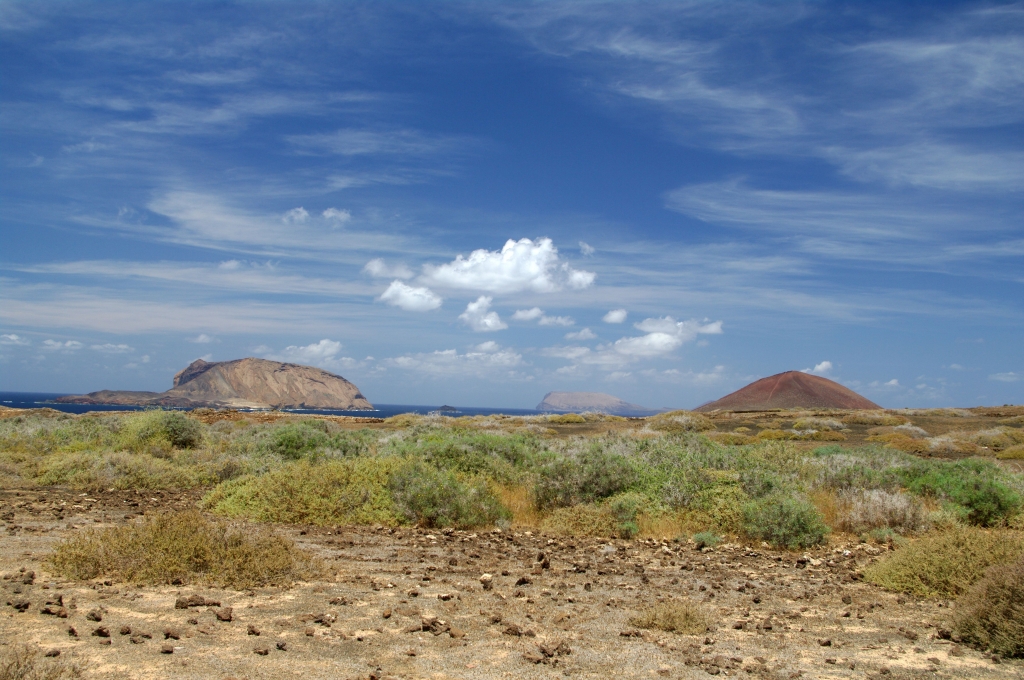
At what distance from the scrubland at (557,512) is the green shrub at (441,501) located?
3cm

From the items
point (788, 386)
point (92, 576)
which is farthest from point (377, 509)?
point (788, 386)

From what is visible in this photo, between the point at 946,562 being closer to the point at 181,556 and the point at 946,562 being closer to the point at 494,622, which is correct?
the point at 494,622

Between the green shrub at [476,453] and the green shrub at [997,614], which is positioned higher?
the green shrub at [476,453]

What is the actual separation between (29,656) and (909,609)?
7.75 metres

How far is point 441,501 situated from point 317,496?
2.22 m

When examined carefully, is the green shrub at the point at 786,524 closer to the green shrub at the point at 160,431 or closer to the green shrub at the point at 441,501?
the green shrub at the point at 441,501

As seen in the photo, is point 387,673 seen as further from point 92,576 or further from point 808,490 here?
point 808,490

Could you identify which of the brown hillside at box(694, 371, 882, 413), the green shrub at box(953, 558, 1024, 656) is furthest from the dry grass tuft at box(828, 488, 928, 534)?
the brown hillside at box(694, 371, 882, 413)

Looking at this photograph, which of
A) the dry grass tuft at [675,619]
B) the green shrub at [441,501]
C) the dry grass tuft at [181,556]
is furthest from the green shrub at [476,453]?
the dry grass tuft at [675,619]

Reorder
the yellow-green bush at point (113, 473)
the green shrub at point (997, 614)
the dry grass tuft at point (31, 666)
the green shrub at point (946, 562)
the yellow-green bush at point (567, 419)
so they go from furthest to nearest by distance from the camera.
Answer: the yellow-green bush at point (567, 419) → the yellow-green bush at point (113, 473) → the green shrub at point (946, 562) → the green shrub at point (997, 614) → the dry grass tuft at point (31, 666)

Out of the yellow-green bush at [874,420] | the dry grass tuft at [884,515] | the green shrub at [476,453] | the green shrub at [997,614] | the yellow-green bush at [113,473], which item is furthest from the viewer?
the yellow-green bush at [874,420]

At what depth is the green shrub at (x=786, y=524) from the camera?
1061 centimetres

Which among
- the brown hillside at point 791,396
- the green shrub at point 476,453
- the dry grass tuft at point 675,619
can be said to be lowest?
the dry grass tuft at point 675,619

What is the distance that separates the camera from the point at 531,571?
8656 millimetres
